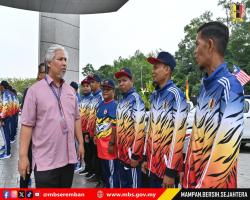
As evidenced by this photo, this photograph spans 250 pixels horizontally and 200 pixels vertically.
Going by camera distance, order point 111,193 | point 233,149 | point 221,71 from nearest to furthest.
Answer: point 233,149
point 221,71
point 111,193

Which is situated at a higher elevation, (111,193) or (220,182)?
(220,182)

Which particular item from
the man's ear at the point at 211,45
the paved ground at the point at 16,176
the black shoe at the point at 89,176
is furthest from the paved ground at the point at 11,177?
the man's ear at the point at 211,45

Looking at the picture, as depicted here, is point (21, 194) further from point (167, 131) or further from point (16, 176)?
point (16, 176)

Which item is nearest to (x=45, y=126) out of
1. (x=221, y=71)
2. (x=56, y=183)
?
(x=56, y=183)

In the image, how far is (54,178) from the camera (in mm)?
3557

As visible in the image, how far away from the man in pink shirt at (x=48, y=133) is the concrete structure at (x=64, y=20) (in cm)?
1171

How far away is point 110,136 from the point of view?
6.20 meters

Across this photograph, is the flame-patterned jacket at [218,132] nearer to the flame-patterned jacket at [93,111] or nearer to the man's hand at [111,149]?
the man's hand at [111,149]

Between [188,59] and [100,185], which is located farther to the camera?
[188,59]

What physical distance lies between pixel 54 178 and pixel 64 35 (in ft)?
41.7

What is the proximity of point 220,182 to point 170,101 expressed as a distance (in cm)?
148

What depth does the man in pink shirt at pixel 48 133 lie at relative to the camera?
352 cm

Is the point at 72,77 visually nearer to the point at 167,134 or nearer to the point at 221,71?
the point at 167,134

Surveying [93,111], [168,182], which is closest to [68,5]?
[93,111]
